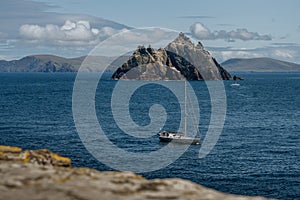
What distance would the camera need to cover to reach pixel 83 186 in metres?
13.3

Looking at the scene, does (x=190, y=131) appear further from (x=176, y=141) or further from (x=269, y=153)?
(x=269, y=153)

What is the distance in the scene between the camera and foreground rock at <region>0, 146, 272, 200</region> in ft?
41.9

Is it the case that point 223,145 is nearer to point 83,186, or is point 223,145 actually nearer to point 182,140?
point 182,140

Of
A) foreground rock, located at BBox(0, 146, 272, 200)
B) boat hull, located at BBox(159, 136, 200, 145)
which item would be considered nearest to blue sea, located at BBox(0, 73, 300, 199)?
boat hull, located at BBox(159, 136, 200, 145)

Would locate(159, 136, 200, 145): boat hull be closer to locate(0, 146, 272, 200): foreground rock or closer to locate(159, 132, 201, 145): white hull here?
locate(159, 132, 201, 145): white hull

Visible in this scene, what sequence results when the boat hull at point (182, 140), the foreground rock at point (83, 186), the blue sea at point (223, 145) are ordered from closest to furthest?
the foreground rock at point (83, 186) < the blue sea at point (223, 145) < the boat hull at point (182, 140)

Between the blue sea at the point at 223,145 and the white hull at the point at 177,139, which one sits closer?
the blue sea at the point at 223,145

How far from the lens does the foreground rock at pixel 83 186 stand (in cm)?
1277

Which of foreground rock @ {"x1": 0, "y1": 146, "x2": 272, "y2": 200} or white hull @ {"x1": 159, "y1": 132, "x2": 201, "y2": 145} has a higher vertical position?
foreground rock @ {"x1": 0, "y1": 146, "x2": 272, "y2": 200}

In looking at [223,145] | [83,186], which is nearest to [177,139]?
[223,145]

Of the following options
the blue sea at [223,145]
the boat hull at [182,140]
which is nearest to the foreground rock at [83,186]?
the blue sea at [223,145]

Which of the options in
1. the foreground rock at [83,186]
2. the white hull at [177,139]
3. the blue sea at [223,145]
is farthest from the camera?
the white hull at [177,139]

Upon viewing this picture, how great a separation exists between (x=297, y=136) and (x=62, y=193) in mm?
96017

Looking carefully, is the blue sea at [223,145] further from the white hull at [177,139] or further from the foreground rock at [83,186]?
the foreground rock at [83,186]
